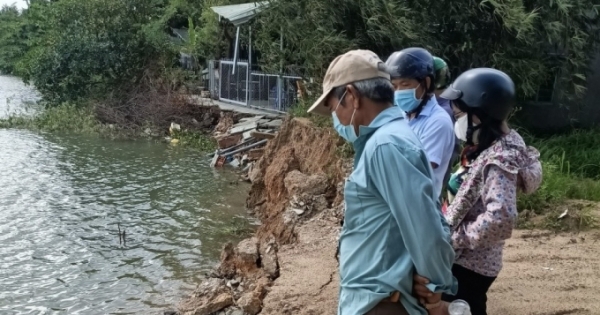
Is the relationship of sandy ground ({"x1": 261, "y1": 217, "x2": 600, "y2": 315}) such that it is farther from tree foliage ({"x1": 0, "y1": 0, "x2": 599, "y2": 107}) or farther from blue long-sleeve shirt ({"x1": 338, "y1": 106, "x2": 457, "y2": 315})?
tree foliage ({"x1": 0, "y1": 0, "x2": 599, "y2": 107})

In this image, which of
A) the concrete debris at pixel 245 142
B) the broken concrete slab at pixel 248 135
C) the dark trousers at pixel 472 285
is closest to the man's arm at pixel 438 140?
the dark trousers at pixel 472 285

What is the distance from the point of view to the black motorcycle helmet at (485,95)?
278 cm

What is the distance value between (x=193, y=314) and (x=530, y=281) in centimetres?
320

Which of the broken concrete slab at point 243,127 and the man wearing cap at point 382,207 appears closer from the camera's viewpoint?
the man wearing cap at point 382,207

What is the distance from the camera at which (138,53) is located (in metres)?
21.2

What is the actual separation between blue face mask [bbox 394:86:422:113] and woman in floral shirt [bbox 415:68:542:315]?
0.46 m

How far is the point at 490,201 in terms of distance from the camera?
8.67 feet

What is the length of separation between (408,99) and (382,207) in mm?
1534

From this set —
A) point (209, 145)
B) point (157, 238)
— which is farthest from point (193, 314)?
point (209, 145)

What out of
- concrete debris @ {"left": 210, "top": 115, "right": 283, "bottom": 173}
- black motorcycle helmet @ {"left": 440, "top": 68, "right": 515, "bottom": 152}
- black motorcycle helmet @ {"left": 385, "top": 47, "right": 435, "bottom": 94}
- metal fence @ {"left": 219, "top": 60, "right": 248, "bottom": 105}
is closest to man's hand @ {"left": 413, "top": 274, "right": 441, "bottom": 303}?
black motorcycle helmet @ {"left": 440, "top": 68, "right": 515, "bottom": 152}

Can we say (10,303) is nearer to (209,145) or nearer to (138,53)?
(209,145)

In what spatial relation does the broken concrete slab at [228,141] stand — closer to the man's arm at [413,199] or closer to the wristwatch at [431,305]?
the wristwatch at [431,305]

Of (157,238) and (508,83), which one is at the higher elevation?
(508,83)

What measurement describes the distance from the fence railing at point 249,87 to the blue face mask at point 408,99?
474 inches
